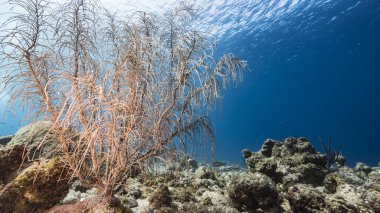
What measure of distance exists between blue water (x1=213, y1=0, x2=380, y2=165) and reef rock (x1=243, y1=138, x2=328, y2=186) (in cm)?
183

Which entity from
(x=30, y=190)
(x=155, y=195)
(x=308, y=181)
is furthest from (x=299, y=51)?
(x=30, y=190)

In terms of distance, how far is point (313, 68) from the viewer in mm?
54750

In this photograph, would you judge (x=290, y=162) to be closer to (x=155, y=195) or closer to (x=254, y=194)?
(x=254, y=194)

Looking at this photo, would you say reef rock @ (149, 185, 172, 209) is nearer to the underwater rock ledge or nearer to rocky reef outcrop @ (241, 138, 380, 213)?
the underwater rock ledge

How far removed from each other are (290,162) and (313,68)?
54365 mm

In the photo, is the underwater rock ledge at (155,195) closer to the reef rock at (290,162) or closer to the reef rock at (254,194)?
the reef rock at (254,194)

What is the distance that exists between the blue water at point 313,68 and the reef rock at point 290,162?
5.99ft

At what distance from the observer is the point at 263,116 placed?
122m

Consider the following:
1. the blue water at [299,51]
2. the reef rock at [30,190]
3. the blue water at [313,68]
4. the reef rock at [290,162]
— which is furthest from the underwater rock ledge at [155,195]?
the reef rock at [290,162]

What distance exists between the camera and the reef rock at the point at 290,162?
23.5ft

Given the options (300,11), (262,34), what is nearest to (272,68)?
(262,34)

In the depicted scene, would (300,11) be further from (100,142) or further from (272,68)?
(100,142)

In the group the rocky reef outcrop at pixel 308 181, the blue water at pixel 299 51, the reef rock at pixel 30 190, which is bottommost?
the reef rock at pixel 30 190

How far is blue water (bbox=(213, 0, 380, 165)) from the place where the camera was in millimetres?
29312
